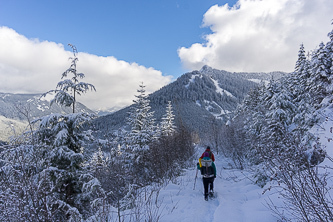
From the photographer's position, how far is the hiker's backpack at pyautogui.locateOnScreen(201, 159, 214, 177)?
626cm

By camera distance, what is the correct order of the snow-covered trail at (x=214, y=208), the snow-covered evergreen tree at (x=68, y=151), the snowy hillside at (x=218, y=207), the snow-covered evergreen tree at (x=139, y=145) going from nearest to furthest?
1. the snowy hillside at (x=218, y=207)
2. the snow-covered trail at (x=214, y=208)
3. the snow-covered evergreen tree at (x=68, y=151)
4. the snow-covered evergreen tree at (x=139, y=145)

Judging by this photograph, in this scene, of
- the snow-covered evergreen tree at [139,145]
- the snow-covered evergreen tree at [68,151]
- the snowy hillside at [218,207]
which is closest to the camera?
the snowy hillside at [218,207]

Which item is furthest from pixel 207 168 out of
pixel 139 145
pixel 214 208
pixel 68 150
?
pixel 139 145

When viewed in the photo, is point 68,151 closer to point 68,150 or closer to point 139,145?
point 68,150

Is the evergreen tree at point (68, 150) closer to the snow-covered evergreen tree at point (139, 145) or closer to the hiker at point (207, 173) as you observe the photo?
the snow-covered evergreen tree at point (139, 145)

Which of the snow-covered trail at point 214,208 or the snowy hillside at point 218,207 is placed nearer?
the snowy hillside at point 218,207

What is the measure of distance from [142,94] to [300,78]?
1774cm

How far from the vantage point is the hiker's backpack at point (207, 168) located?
626cm

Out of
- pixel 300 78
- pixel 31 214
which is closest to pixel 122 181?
pixel 31 214

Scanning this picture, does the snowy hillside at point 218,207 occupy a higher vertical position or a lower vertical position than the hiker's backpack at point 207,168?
lower

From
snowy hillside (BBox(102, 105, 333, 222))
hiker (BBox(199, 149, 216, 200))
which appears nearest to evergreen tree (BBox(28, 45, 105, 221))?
snowy hillside (BBox(102, 105, 333, 222))

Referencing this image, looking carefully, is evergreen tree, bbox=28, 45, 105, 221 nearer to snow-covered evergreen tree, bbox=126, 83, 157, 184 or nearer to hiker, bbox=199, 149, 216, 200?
snow-covered evergreen tree, bbox=126, 83, 157, 184

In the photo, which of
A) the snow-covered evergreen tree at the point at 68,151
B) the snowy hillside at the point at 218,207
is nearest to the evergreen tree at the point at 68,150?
the snow-covered evergreen tree at the point at 68,151

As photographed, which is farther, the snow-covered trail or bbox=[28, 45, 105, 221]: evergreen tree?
bbox=[28, 45, 105, 221]: evergreen tree
